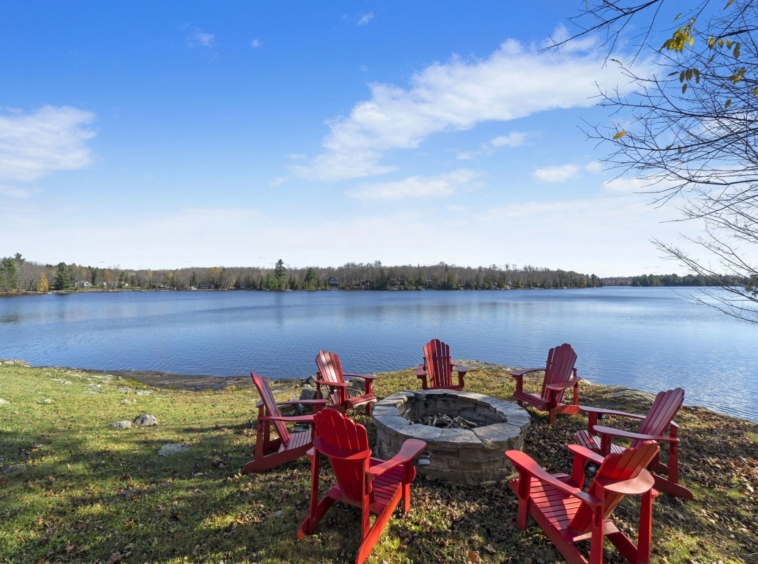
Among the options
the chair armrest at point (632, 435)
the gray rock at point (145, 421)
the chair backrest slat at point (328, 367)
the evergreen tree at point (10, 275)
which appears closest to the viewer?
the chair armrest at point (632, 435)

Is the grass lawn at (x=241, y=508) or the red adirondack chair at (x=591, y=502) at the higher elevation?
the red adirondack chair at (x=591, y=502)

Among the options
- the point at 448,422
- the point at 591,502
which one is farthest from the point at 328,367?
the point at 591,502

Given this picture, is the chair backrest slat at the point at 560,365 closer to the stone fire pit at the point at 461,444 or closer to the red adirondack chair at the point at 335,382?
the stone fire pit at the point at 461,444

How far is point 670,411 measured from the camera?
12.7 ft

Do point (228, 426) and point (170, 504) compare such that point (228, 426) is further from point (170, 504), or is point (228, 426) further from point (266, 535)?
point (266, 535)

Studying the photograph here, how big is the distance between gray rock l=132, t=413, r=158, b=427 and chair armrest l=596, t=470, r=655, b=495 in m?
6.49

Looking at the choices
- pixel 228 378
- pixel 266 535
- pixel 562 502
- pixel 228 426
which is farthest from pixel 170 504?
pixel 228 378

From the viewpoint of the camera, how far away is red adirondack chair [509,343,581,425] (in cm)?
568

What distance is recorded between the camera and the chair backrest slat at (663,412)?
3838mm

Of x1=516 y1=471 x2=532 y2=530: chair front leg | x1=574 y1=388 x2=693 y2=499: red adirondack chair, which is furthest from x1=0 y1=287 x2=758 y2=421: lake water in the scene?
x1=516 y1=471 x2=532 y2=530: chair front leg

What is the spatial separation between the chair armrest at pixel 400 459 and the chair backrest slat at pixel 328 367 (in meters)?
2.59

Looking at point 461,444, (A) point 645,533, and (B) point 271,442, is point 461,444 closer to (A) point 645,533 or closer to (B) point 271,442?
(A) point 645,533

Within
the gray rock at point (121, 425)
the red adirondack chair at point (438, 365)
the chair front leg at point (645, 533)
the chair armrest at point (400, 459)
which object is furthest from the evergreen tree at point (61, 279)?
the chair front leg at point (645, 533)

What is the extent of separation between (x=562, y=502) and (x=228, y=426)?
195 inches
